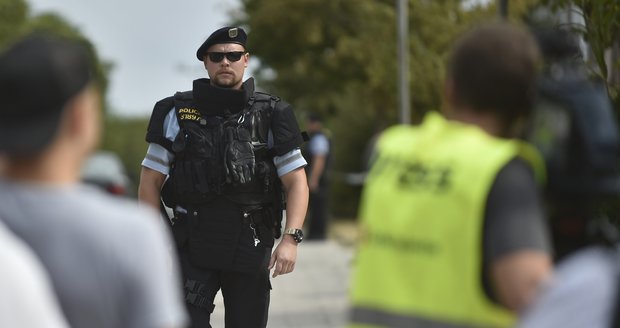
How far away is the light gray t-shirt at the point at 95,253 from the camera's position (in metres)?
3.50

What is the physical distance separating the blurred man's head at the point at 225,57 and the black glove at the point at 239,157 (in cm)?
29

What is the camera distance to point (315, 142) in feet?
72.5

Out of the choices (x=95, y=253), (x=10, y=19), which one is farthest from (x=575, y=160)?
(x=10, y=19)

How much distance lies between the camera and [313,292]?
1622 centimetres

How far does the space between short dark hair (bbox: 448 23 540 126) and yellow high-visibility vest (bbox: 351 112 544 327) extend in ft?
0.29

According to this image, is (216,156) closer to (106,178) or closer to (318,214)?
(106,178)

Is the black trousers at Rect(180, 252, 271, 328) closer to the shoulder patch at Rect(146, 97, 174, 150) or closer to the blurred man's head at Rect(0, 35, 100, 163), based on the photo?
the shoulder patch at Rect(146, 97, 174, 150)

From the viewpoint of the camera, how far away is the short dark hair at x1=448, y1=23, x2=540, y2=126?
3863mm

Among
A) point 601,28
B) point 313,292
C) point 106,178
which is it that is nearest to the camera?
point 601,28

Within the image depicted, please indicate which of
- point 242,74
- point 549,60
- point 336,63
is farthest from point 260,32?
point 549,60

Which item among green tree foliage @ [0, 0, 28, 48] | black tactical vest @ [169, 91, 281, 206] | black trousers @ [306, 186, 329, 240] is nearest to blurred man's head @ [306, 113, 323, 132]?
black trousers @ [306, 186, 329, 240]

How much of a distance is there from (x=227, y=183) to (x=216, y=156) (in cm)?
13

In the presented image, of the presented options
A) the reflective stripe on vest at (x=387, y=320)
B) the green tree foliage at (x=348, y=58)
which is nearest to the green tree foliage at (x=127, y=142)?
the green tree foliage at (x=348, y=58)

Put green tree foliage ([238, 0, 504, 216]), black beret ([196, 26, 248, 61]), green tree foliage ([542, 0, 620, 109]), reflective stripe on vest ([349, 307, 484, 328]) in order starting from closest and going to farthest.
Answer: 1. reflective stripe on vest ([349, 307, 484, 328])
2. green tree foliage ([542, 0, 620, 109])
3. black beret ([196, 26, 248, 61])
4. green tree foliage ([238, 0, 504, 216])
